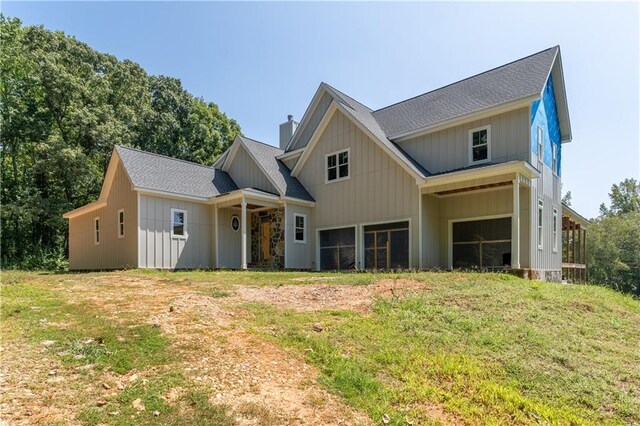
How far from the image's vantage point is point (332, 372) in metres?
3.98

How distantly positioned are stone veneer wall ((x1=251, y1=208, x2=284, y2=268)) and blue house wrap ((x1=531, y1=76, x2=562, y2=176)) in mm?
9880

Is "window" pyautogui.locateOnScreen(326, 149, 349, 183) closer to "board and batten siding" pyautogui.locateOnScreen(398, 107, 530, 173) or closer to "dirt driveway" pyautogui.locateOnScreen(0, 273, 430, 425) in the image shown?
"board and batten siding" pyautogui.locateOnScreen(398, 107, 530, 173)

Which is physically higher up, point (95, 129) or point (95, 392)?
point (95, 129)

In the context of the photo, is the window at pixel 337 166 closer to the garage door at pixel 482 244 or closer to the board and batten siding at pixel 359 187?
the board and batten siding at pixel 359 187

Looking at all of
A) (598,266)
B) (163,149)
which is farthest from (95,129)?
(598,266)

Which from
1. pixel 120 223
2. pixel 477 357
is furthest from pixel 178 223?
pixel 477 357

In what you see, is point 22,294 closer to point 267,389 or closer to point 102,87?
point 267,389

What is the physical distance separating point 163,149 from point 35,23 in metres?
11.8

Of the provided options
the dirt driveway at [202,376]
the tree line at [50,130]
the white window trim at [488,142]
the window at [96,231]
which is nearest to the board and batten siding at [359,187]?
the white window trim at [488,142]

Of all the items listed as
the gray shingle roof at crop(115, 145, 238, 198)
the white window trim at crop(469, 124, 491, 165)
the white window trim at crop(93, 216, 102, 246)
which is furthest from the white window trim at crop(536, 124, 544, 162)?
the white window trim at crop(93, 216, 102, 246)

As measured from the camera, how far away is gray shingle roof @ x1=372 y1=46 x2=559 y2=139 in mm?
13424

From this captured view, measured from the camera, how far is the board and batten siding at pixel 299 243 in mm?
15758

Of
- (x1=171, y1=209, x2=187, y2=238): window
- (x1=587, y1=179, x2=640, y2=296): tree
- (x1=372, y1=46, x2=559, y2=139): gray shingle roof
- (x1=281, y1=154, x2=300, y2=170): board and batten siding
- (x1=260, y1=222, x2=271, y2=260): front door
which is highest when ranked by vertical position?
(x1=372, y1=46, x2=559, y2=139): gray shingle roof

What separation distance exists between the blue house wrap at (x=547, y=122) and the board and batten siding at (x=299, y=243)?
8.90 m
